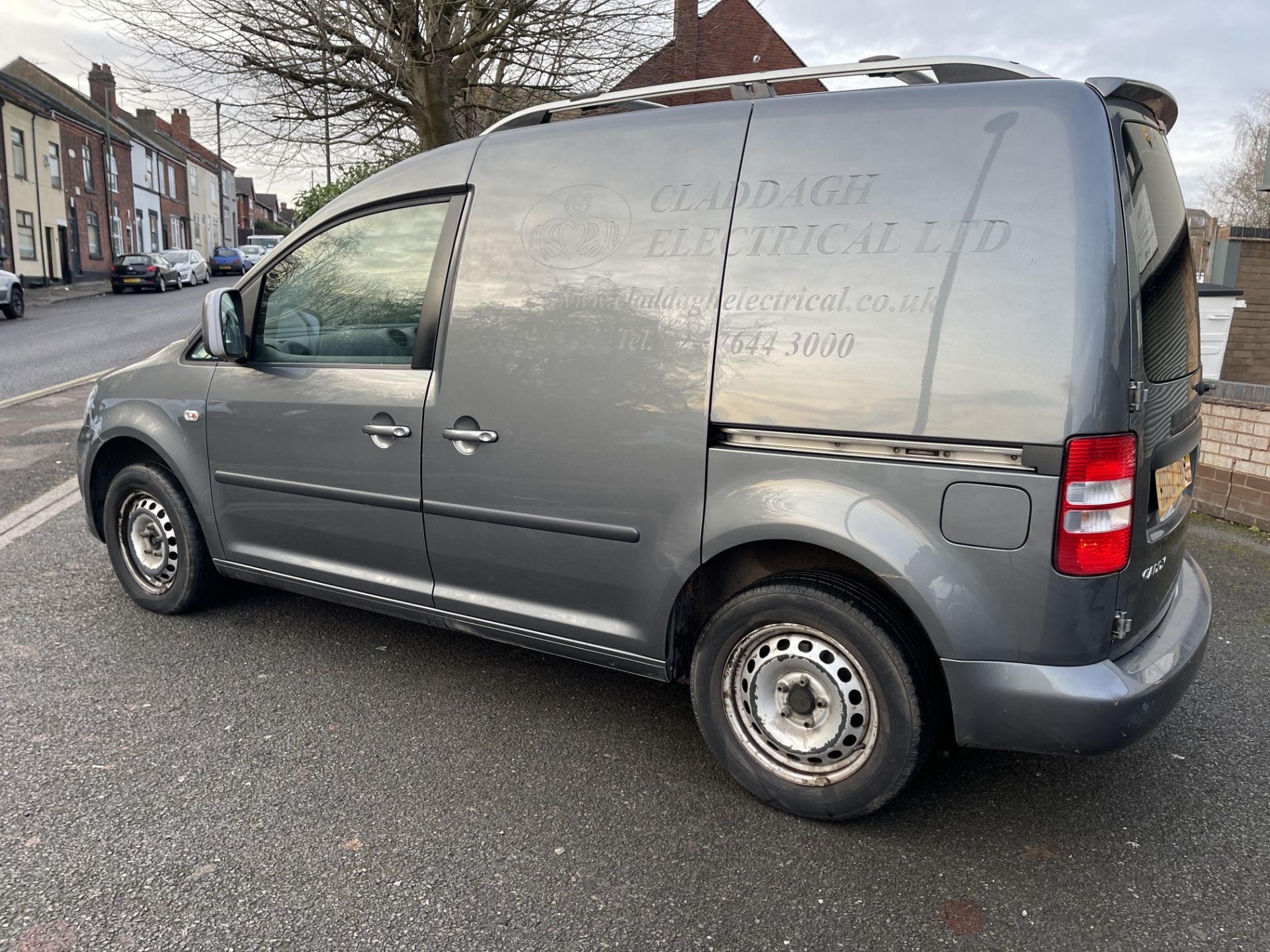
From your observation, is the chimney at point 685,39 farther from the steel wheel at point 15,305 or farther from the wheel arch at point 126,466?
the steel wheel at point 15,305

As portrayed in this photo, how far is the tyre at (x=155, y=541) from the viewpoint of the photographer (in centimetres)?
432

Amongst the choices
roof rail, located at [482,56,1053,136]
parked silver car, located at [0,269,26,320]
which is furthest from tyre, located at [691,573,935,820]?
parked silver car, located at [0,269,26,320]

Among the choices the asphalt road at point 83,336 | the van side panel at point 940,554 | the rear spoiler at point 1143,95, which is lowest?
the asphalt road at point 83,336

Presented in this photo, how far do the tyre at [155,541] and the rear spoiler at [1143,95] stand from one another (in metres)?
3.91

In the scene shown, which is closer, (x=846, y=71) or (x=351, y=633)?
(x=846, y=71)

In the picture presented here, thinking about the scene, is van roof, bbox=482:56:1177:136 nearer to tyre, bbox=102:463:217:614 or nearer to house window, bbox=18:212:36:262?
tyre, bbox=102:463:217:614

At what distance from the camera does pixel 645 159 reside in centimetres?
307

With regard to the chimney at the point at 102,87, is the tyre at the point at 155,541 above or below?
below

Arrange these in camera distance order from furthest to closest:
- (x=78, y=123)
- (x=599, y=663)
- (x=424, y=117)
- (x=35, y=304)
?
(x=78, y=123) → (x=35, y=304) → (x=424, y=117) → (x=599, y=663)

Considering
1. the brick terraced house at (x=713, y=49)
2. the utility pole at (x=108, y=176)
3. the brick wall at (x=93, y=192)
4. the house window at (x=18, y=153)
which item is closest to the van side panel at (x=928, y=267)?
the brick terraced house at (x=713, y=49)

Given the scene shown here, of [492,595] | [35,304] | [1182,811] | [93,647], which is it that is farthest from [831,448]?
[35,304]

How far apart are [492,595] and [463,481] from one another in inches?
17.0

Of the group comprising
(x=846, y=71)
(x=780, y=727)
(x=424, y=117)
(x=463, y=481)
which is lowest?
(x=780, y=727)

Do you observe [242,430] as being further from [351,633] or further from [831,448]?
[831,448]
